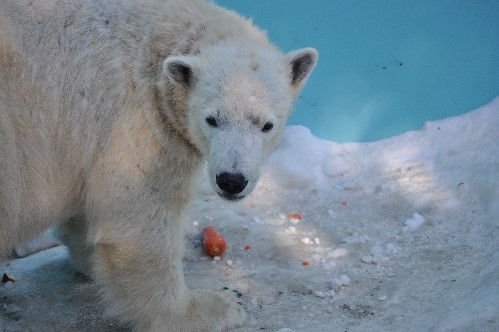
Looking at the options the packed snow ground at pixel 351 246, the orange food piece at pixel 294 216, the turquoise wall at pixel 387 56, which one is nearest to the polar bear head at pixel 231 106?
the packed snow ground at pixel 351 246

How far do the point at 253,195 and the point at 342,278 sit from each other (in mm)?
1548

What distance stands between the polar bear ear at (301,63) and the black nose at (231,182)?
826mm

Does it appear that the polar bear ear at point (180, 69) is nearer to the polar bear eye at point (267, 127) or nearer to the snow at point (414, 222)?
the polar bear eye at point (267, 127)

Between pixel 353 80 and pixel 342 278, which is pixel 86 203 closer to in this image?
pixel 342 278

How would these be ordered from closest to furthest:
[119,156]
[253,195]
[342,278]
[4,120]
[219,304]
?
1. [4,120]
2. [119,156]
3. [219,304]
4. [342,278]
5. [253,195]

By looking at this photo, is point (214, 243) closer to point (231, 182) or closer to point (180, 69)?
point (231, 182)

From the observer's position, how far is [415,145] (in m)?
6.44

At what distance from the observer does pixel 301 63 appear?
4141mm

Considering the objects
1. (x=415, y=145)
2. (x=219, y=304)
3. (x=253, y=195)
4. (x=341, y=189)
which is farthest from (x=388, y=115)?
(x=219, y=304)

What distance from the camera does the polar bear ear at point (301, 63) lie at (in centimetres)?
409

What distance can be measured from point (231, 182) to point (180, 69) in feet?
2.26

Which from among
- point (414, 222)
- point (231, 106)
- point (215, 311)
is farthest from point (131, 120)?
point (414, 222)

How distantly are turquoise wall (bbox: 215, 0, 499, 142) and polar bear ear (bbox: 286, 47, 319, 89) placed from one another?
86.0 inches

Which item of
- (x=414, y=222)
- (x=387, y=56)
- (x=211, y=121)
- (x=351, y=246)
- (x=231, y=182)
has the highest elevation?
(x=387, y=56)
